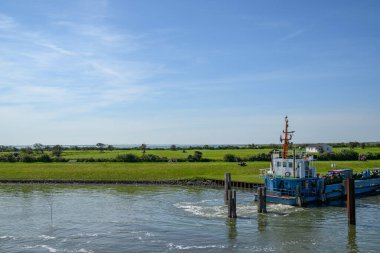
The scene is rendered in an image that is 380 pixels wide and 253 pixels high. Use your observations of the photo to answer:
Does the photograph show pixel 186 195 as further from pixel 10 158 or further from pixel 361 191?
pixel 10 158

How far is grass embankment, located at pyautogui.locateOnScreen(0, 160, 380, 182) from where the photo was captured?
250 ft

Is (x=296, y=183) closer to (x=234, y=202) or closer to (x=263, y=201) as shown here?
(x=263, y=201)

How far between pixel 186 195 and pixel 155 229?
2082 cm

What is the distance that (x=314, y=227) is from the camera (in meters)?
37.9

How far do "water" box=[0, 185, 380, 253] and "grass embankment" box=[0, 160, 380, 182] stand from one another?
18.6 m


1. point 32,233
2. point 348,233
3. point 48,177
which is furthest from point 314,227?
point 48,177

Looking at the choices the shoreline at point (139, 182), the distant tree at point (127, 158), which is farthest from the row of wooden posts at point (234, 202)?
the distant tree at point (127, 158)

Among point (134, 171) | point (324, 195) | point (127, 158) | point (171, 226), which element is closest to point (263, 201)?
point (171, 226)

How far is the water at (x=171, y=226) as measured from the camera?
32062 millimetres

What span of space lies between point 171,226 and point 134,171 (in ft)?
141

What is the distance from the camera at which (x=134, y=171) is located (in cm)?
8075

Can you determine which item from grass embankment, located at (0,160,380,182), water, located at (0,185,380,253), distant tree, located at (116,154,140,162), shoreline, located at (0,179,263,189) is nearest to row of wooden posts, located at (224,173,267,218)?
water, located at (0,185,380,253)

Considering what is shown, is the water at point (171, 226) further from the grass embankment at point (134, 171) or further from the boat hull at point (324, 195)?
the grass embankment at point (134, 171)

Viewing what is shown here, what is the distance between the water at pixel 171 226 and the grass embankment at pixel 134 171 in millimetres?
18570
